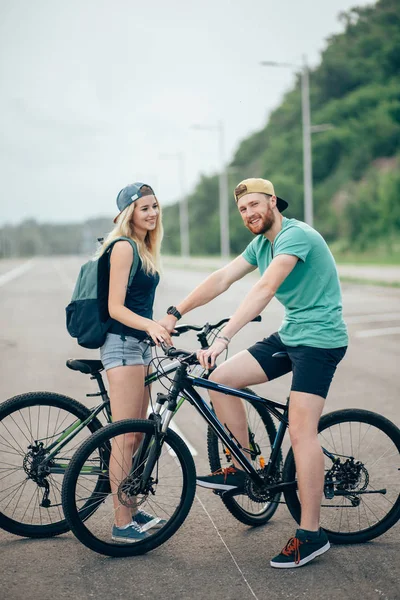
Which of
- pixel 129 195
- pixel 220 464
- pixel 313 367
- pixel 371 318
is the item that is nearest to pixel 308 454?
pixel 313 367

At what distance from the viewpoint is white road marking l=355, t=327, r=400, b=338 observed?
12.5 metres

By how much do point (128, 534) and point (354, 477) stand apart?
1.20m

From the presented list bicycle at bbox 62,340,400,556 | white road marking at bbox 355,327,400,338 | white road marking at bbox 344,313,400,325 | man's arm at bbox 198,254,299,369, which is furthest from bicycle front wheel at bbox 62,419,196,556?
white road marking at bbox 344,313,400,325

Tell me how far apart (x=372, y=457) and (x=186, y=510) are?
105cm

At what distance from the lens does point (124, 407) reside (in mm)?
4066

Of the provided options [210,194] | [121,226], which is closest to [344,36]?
[210,194]

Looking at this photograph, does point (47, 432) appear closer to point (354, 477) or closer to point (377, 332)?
point (354, 477)

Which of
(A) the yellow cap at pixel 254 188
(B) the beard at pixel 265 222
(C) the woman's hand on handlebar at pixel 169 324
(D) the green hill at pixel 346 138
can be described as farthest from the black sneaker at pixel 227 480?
(D) the green hill at pixel 346 138

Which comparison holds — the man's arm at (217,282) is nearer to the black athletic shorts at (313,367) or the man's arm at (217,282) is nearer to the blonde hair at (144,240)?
the blonde hair at (144,240)

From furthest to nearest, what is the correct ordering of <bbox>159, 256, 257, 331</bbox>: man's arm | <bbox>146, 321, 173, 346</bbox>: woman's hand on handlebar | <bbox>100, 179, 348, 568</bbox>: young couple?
<bbox>159, 256, 257, 331</bbox>: man's arm < <bbox>146, 321, 173, 346</bbox>: woman's hand on handlebar < <bbox>100, 179, 348, 568</bbox>: young couple

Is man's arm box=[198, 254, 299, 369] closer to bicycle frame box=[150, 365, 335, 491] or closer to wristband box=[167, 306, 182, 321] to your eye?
bicycle frame box=[150, 365, 335, 491]

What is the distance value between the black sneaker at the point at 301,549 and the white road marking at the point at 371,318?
10.5m

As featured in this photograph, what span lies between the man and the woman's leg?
41 centimetres

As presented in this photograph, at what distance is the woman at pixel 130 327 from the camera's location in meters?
3.94
